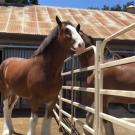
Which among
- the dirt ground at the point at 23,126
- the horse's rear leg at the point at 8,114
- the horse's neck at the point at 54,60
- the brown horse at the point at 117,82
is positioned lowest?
the dirt ground at the point at 23,126

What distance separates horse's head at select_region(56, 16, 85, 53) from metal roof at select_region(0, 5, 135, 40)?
21.0 ft

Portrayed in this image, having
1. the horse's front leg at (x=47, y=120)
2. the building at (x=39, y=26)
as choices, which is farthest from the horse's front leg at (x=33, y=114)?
the building at (x=39, y=26)

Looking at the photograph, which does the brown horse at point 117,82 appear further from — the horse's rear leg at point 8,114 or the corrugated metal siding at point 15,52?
the corrugated metal siding at point 15,52

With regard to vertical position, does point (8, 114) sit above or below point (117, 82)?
below

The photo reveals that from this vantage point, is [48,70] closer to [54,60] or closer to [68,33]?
[54,60]

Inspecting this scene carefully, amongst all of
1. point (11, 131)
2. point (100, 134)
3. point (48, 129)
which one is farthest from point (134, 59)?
point (11, 131)

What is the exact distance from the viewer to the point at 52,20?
13836 millimetres

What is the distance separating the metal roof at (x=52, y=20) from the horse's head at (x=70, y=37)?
6.39 metres

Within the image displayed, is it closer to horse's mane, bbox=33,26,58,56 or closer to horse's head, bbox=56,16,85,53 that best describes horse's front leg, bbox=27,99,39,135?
horse's mane, bbox=33,26,58,56

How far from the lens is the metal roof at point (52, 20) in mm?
12105

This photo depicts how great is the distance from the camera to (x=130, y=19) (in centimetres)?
1588

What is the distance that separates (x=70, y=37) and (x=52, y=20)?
903cm

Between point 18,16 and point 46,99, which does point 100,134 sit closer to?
point 46,99

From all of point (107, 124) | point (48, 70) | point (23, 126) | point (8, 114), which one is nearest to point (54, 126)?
point (23, 126)
